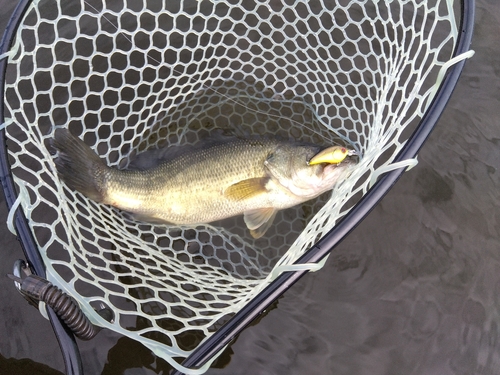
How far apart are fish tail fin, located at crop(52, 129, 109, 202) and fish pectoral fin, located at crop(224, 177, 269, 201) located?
92cm

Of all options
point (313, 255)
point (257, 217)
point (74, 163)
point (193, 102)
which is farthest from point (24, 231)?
point (193, 102)

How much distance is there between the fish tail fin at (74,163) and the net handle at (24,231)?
62cm

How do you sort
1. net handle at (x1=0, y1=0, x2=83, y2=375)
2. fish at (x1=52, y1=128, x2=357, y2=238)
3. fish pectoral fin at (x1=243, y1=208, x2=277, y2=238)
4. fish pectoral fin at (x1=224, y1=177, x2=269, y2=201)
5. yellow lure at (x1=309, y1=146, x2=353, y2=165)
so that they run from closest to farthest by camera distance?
net handle at (x1=0, y1=0, x2=83, y2=375)
yellow lure at (x1=309, y1=146, x2=353, y2=165)
fish at (x1=52, y1=128, x2=357, y2=238)
fish pectoral fin at (x1=224, y1=177, x2=269, y2=201)
fish pectoral fin at (x1=243, y1=208, x2=277, y2=238)

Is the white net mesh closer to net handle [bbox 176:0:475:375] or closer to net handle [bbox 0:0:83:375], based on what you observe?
net handle [bbox 0:0:83:375]

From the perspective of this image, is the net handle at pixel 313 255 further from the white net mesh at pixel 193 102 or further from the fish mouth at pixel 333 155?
the white net mesh at pixel 193 102

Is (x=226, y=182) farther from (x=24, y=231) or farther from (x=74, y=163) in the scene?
(x=24, y=231)

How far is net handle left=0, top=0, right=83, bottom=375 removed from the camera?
1.68m

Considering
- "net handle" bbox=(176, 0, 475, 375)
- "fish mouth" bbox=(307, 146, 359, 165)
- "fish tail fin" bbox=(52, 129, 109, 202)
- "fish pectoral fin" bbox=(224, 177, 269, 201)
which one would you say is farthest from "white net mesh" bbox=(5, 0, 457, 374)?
"net handle" bbox=(176, 0, 475, 375)

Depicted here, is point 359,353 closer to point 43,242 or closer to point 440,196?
point 440,196

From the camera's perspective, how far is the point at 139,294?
3080 millimetres

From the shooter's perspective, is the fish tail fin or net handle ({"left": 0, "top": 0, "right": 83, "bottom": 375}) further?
the fish tail fin

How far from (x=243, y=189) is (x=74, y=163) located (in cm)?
114

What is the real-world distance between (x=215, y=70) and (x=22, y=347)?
2.65m

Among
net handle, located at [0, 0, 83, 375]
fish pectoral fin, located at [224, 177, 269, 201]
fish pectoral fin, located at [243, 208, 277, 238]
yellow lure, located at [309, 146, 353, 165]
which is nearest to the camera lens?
net handle, located at [0, 0, 83, 375]
